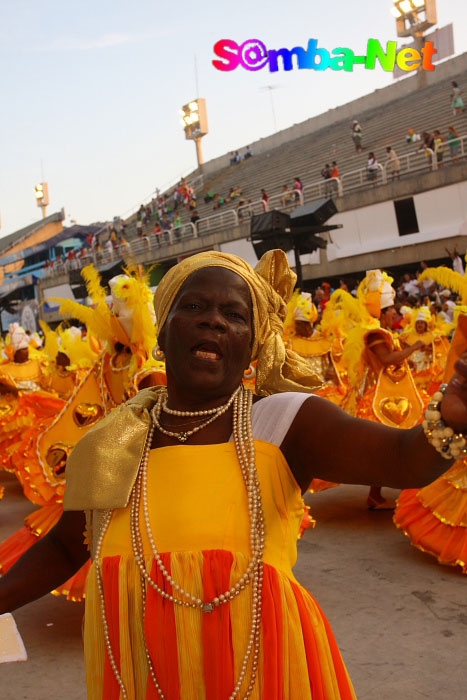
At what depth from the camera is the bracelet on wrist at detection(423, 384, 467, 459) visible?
3.92 ft

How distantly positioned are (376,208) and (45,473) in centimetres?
1531

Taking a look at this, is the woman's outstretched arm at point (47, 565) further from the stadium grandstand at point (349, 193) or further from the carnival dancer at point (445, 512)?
the stadium grandstand at point (349, 193)

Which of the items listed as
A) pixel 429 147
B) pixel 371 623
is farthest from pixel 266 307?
pixel 429 147

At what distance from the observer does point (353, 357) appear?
5715mm

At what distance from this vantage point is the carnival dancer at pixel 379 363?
18.1ft

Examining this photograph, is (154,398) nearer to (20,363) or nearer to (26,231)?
(20,363)

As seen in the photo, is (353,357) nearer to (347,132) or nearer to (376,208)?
(376,208)

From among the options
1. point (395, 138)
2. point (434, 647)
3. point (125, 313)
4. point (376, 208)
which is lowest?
point (434, 647)

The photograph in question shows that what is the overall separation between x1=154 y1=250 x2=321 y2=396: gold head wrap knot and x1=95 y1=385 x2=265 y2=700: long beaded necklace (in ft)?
0.35

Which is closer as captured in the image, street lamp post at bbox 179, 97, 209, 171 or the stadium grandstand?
the stadium grandstand

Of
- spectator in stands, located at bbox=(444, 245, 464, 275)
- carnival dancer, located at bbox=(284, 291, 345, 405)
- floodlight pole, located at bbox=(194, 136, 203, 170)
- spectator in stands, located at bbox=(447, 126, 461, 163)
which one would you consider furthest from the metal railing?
floodlight pole, located at bbox=(194, 136, 203, 170)

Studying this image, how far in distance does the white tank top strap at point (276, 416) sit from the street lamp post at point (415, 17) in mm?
29620

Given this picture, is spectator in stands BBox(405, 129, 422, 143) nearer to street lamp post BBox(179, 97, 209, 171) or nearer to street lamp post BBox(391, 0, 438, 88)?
street lamp post BBox(391, 0, 438, 88)

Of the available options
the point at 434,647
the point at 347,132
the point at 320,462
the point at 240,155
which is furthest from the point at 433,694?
the point at 240,155
